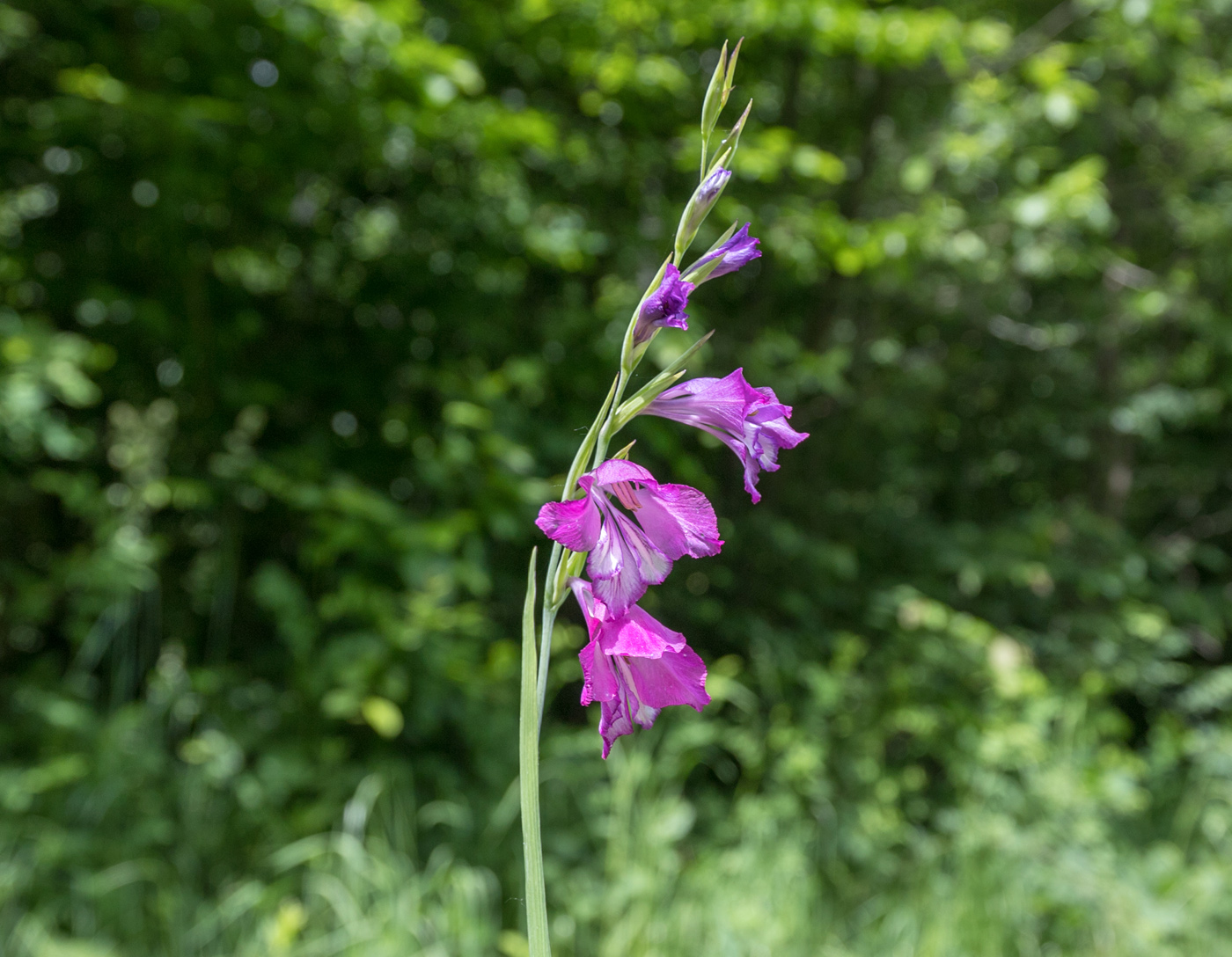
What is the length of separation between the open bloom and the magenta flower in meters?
0.11

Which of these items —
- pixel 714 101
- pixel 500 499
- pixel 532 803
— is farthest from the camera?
pixel 500 499

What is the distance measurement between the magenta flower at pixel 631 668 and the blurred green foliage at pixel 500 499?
170cm

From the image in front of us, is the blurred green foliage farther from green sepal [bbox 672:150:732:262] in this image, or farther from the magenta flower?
green sepal [bbox 672:150:732:262]

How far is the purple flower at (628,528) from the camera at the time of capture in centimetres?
54

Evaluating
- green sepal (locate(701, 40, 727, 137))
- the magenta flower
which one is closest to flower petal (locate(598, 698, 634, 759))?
the magenta flower

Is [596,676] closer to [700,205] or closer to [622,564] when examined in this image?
[622,564]

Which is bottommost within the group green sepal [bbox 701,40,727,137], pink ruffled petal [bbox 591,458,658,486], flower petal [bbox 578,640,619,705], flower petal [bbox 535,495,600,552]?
flower petal [bbox 578,640,619,705]

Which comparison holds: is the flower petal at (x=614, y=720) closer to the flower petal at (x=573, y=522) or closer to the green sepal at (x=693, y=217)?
the flower petal at (x=573, y=522)

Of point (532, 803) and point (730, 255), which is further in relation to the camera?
point (730, 255)

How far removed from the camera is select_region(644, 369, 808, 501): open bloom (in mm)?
600

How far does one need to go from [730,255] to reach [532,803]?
353mm

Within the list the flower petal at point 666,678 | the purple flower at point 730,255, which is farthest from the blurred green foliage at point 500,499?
the purple flower at point 730,255

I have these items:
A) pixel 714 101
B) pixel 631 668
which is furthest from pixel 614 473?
pixel 714 101

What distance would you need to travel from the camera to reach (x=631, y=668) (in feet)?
1.98
